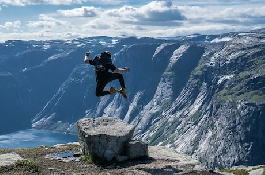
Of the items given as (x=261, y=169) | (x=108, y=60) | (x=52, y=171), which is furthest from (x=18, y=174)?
(x=261, y=169)

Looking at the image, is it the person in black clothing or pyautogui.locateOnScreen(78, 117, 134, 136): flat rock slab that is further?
pyautogui.locateOnScreen(78, 117, 134, 136): flat rock slab

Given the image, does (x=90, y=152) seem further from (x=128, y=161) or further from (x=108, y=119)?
(x=108, y=119)

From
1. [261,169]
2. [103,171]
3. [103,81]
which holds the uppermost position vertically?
[103,81]

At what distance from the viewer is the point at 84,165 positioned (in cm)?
2656

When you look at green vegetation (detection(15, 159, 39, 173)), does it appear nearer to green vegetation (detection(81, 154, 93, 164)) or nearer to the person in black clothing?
green vegetation (detection(81, 154, 93, 164))

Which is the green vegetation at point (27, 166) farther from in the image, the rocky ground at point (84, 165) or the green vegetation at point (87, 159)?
the green vegetation at point (87, 159)

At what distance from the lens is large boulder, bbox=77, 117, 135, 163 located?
27641mm

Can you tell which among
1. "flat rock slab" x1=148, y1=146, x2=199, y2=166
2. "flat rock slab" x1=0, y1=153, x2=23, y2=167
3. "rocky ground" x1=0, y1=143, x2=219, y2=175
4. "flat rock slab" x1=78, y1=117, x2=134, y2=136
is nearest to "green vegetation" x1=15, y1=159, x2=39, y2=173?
"rocky ground" x1=0, y1=143, x2=219, y2=175

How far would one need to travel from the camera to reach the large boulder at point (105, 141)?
2764 centimetres

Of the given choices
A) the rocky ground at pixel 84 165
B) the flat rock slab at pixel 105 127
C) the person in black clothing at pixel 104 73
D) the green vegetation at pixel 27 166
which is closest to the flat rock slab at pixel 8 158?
the rocky ground at pixel 84 165

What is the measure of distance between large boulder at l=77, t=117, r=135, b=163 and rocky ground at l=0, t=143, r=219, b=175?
874 millimetres

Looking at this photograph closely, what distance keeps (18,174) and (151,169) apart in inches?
358

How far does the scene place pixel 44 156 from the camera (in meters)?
29.7

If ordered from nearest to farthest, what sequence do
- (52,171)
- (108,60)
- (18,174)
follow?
(18,174) < (52,171) < (108,60)
